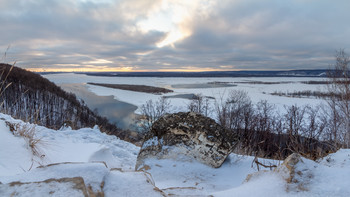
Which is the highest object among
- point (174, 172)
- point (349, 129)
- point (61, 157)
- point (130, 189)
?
point (130, 189)

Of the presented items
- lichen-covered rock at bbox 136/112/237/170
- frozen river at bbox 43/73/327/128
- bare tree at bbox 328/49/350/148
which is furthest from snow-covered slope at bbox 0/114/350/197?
bare tree at bbox 328/49/350/148

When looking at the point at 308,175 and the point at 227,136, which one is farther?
the point at 227,136

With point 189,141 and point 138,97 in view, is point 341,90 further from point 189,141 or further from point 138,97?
point 138,97

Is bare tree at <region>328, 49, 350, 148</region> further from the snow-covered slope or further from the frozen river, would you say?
the snow-covered slope

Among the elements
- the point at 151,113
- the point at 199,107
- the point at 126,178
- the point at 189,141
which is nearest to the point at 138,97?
the point at 151,113

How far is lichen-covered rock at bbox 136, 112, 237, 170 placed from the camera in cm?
334

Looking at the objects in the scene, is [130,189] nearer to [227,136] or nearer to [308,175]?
[308,175]

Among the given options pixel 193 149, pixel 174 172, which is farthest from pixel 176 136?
pixel 174 172

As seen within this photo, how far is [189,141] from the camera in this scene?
356 centimetres

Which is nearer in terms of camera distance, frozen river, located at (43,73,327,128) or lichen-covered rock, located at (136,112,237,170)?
lichen-covered rock, located at (136,112,237,170)

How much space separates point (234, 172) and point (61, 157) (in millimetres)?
2673

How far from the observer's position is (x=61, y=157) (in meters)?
2.93

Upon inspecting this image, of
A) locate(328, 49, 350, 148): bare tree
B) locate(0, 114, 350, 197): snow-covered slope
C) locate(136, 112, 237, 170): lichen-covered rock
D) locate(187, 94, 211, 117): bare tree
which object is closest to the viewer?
locate(0, 114, 350, 197): snow-covered slope

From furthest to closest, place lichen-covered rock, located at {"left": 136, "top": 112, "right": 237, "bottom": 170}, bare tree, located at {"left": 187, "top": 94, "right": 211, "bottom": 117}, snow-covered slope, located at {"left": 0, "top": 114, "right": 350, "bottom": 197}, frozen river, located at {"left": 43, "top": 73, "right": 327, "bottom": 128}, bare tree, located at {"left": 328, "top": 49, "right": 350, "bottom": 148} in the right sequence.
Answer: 1. frozen river, located at {"left": 43, "top": 73, "right": 327, "bottom": 128}
2. bare tree, located at {"left": 187, "top": 94, "right": 211, "bottom": 117}
3. bare tree, located at {"left": 328, "top": 49, "right": 350, "bottom": 148}
4. lichen-covered rock, located at {"left": 136, "top": 112, "right": 237, "bottom": 170}
5. snow-covered slope, located at {"left": 0, "top": 114, "right": 350, "bottom": 197}
